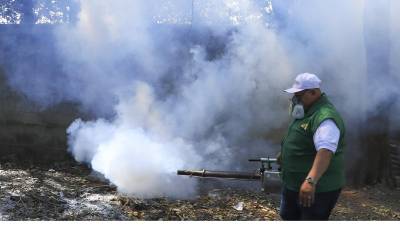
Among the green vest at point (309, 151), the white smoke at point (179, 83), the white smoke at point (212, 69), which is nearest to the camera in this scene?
the green vest at point (309, 151)

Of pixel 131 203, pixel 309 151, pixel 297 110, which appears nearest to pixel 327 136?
pixel 309 151

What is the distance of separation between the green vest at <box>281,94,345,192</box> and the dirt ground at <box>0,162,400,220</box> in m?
1.87

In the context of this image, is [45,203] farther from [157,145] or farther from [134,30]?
[134,30]

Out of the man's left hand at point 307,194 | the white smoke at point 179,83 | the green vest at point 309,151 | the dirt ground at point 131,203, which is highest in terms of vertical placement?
the white smoke at point 179,83

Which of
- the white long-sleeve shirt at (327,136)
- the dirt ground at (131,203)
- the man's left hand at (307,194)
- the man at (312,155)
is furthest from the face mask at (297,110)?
the dirt ground at (131,203)

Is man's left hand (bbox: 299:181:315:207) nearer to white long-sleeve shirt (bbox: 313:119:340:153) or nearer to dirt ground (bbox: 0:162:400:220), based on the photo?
white long-sleeve shirt (bbox: 313:119:340:153)

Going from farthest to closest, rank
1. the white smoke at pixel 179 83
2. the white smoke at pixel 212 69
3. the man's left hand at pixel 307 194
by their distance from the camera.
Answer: the white smoke at pixel 179 83 < the white smoke at pixel 212 69 < the man's left hand at pixel 307 194

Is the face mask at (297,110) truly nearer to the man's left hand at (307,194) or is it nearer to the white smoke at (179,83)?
the man's left hand at (307,194)

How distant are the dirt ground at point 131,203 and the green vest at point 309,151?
1.87 m

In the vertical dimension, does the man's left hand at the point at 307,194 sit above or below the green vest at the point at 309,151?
below

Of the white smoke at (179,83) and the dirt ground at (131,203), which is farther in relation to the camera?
the white smoke at (179,83)

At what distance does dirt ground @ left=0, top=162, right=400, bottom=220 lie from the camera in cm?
492

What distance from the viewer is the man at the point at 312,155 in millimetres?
3021

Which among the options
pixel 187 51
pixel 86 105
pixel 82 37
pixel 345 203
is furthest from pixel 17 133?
pixel 345 203
